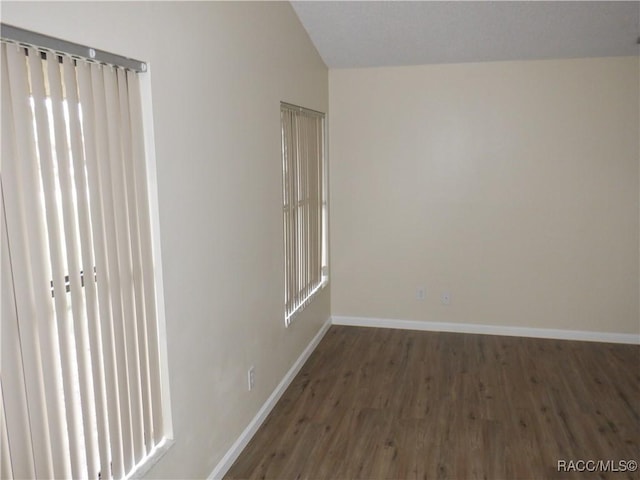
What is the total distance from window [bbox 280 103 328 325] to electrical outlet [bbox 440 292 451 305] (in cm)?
111

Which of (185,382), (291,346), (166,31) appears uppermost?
(166,31)

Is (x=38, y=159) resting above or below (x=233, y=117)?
below

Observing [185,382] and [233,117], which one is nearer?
[185,382]

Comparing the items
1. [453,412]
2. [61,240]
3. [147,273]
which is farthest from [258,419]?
[61,240]

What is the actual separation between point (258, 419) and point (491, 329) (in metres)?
2.55

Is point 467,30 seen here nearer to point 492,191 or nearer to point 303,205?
point 492,191

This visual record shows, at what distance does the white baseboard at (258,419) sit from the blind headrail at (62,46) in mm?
1973

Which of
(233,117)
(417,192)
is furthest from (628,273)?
(233,117)

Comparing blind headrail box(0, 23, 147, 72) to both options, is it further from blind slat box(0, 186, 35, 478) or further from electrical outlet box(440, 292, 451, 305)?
electrical outlet box(440, 292, 451, 305)

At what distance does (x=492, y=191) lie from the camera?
15.1ft

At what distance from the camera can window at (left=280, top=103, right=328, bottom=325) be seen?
3.70 m

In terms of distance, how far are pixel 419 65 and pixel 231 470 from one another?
3562 mm

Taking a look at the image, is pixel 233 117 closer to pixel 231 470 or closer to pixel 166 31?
pixel 166 31

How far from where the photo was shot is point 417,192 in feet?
15.6
